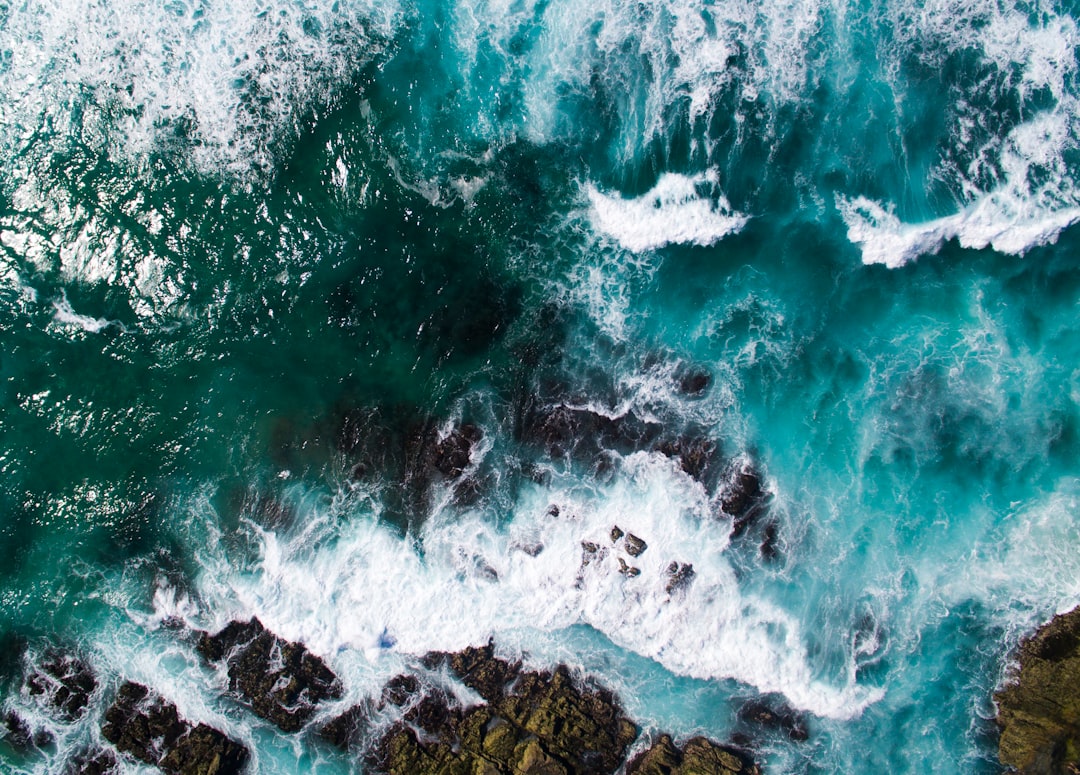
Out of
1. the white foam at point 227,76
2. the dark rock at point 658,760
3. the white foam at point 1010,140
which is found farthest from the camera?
the white foam at point 227,76

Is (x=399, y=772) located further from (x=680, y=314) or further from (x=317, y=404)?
(x=680, y=314)

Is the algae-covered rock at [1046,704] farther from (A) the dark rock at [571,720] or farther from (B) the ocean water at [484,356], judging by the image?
(A) the dark rock at [571,720]

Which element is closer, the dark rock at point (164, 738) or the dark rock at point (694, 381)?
the dark rock at point (164, 738)

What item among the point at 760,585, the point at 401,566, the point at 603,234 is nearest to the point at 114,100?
the point at 603,234

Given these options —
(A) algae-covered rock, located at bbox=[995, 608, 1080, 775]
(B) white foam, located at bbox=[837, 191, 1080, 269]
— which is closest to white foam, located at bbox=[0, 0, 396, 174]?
(B) white foam, located at bbox=[837, 191, 1080, 269]

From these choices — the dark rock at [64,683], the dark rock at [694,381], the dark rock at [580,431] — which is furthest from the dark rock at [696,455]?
the dark rock at [64,683]
